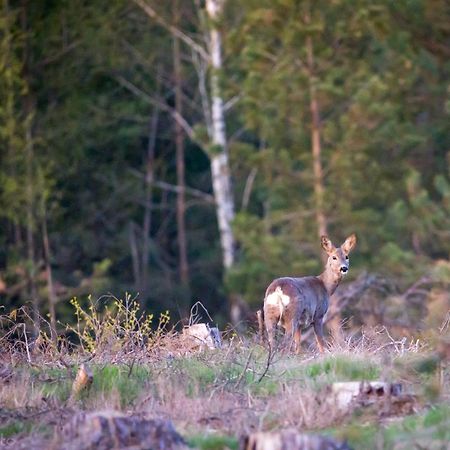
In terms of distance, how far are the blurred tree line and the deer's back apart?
8.33m

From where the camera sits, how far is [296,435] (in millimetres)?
8164

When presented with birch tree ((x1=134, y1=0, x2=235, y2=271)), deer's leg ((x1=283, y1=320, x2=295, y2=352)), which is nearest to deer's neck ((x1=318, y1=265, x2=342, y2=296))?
deer's leg ((x1=283, y1=320, x2=295, y2=352))

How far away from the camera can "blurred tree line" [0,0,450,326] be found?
93.1 feet

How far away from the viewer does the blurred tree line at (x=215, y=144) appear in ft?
93.1

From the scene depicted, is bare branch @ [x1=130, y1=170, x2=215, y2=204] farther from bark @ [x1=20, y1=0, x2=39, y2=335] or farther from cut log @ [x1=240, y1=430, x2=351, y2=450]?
cut log @ [x1=240, y1=430, x2=351, y2=450]

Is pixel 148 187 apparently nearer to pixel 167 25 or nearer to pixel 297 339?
pixel 167 25

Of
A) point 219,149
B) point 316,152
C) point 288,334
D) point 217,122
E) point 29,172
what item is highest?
point 217,122

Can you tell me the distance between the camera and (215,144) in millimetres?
30516

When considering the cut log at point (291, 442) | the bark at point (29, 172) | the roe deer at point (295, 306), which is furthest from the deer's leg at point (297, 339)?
the bark at point (29, 172)

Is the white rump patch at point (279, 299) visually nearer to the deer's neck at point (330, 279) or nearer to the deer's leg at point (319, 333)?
the deer's leg at point (319, 333)

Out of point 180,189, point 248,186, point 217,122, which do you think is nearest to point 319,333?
point 217,122

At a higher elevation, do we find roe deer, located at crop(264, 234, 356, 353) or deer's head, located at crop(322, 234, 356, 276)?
deer's head, located at crop(322, 234, 356, 276)

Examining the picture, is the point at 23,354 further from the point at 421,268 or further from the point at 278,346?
the point at 421,268

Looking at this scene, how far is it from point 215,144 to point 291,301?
660 inches
